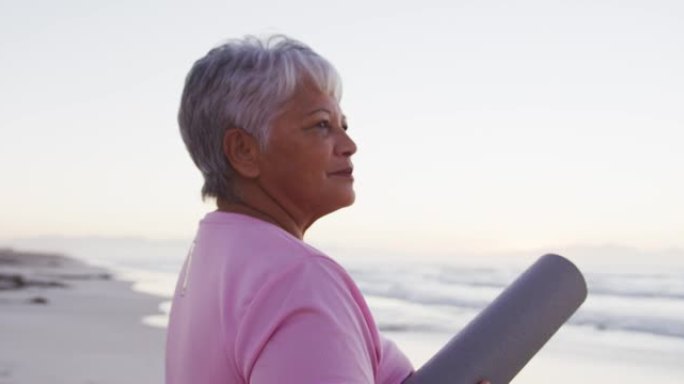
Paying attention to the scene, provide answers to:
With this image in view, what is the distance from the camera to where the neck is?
1.46m

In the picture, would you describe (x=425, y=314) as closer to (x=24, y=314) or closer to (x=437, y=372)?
(x=24, y=314)

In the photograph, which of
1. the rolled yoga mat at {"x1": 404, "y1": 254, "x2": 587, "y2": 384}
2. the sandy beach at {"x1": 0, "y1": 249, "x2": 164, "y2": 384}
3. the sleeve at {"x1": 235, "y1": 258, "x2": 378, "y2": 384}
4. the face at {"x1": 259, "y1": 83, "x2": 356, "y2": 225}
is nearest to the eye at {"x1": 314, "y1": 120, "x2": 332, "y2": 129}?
the face at {"x1": 259, "y1": 83, "x2": 356, "y2": 225}

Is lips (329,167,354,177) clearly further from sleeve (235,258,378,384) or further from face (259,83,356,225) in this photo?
sleeve (235,258,378,384)

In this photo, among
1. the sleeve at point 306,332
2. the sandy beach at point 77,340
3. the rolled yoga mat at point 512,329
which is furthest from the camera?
Result: the sandy beach at point 77,340

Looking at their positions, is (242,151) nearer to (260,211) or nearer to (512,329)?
(260,211)

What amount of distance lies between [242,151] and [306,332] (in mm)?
354

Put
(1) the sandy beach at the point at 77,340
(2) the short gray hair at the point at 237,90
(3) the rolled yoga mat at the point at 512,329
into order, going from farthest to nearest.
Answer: (1) the sandy beach at the point at 77,340, (3) the rolled yoga mat at the point at 512,329, (2) the short gray hair at the point at 237,90

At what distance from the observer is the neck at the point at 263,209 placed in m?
1.46

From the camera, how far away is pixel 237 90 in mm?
1450

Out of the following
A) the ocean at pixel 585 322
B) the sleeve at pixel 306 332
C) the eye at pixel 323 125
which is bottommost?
the ocean at pixel 585 322

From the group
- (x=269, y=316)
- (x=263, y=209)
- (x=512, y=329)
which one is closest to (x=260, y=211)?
(x=263, y=209)

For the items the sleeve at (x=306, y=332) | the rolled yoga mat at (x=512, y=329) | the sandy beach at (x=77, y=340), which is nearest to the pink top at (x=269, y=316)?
the sleeve at (x=306, y=332)

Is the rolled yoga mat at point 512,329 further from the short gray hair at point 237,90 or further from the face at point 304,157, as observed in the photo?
the short gray hair at point 237,90

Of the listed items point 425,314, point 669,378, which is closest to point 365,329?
point 669,378
